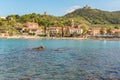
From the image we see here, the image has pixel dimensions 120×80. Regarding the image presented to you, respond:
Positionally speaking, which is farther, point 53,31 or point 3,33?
point 53,31

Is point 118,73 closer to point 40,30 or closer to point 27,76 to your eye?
point 27,76

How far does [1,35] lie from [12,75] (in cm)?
15596

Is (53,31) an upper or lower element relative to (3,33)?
upper

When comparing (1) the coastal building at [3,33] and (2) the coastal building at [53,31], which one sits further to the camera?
(2) the coastal building at [53,31]

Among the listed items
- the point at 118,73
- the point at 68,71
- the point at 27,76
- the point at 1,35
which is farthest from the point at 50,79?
the point at 1,35

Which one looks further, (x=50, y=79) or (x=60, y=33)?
(x=60, y=33)

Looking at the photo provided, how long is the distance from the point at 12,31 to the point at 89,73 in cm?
16317

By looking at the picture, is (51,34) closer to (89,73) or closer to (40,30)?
(40,30)

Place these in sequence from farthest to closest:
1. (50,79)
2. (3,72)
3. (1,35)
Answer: (1,35)
(3,72)
(50,79)

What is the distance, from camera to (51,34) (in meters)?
193

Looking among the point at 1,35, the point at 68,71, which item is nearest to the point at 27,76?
the point at 68,71

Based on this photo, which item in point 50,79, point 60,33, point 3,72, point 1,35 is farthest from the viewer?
point 60,33

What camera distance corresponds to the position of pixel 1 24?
7751 inches

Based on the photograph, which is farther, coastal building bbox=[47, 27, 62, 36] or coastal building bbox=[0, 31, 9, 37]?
coastal building bbox=[47, 27, 62, 36]
